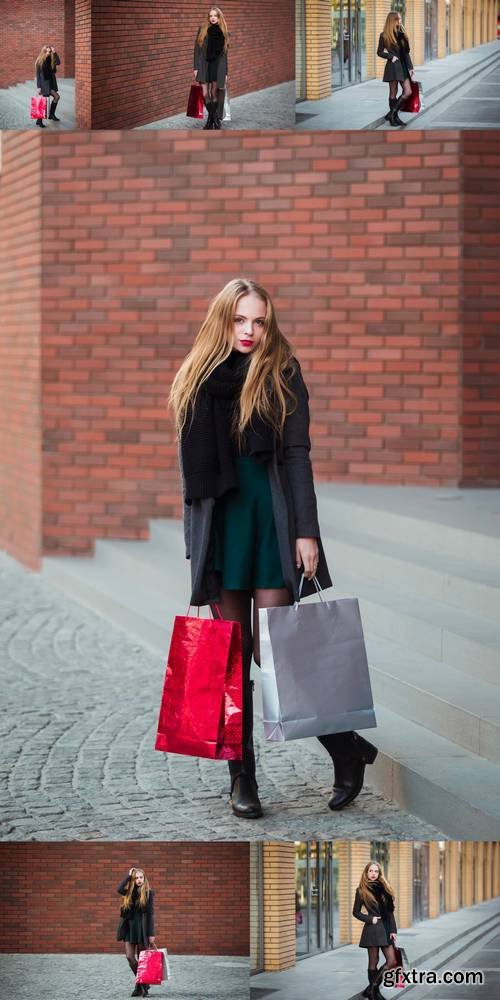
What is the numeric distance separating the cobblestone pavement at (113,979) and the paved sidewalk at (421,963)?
8cm

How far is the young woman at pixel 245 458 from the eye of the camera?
412cm

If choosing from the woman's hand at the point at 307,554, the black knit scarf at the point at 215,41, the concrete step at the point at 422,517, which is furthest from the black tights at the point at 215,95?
the woman's hand at the point at 307,554

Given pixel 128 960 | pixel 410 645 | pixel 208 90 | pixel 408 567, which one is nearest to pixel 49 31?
pixel 208 90

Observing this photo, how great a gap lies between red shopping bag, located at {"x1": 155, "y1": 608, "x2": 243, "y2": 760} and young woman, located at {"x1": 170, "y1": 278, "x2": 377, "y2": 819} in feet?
0.33

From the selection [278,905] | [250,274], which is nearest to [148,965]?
[278,905]

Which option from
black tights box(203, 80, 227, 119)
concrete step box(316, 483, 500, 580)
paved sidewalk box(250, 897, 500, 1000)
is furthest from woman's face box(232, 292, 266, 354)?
black tights box(203, 80, 227, 119)

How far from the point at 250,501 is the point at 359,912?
127 cm

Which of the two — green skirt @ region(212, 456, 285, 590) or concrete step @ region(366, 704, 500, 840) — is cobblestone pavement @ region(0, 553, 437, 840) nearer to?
concrete step @ region(366, 704, 500, 840)

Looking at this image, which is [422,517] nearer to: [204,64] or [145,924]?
[204,64]

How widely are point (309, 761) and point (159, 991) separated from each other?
1.51m

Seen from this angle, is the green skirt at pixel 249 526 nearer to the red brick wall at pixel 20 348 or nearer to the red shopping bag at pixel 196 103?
the red shopping bag at pixel 196 103

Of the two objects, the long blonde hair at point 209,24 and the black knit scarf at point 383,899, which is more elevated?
the long blonde hair at point 209,24

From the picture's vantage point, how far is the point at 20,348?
399 inches

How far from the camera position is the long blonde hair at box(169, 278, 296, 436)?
4109mm
